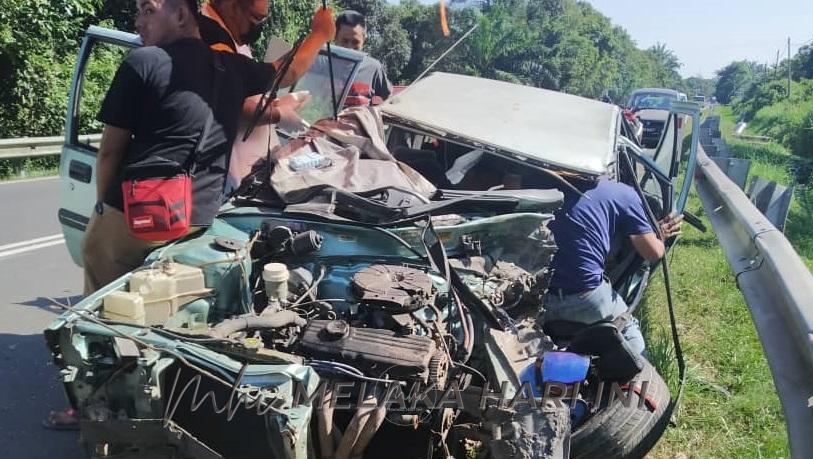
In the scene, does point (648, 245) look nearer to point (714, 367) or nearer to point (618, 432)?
point (714, 367)

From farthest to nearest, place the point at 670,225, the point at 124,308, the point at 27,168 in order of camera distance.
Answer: the point at 27,168
the point at 670,225
the point at 124,308

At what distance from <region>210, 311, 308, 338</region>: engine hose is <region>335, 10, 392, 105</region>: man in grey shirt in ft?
8.64

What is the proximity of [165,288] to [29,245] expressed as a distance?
481cm

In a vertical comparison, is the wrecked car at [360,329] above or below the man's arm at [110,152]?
below

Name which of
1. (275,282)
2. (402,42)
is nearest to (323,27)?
(275,282)

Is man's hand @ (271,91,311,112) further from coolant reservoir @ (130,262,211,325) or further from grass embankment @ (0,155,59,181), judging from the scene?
grass embankment @ (0,155,59,181)

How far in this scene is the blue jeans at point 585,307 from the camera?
12.2ft

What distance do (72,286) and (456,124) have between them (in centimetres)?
347

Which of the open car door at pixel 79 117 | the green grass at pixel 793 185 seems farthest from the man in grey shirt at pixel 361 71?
the green grass at pixel 793 185

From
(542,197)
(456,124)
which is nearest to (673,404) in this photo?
(542,197)

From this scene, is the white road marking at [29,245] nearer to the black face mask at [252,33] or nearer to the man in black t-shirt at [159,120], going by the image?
the man in black t-shirt at [159,120]

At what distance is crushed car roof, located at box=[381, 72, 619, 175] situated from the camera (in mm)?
3766

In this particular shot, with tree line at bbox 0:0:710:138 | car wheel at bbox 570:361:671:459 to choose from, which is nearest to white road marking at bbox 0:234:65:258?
tree line at bbox 0:0:710:138

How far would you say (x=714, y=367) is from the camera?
4523 millimetres
